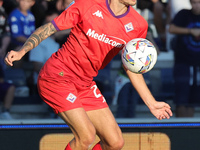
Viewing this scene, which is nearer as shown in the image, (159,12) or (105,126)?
(105,126)

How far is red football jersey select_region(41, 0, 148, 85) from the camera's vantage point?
4.32 meters

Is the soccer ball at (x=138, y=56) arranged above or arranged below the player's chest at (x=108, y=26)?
below

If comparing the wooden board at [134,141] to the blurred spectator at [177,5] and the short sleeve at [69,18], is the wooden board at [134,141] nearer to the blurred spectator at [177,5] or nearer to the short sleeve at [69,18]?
the short sleeve at [69,18]

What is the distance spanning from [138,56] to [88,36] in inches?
21.1

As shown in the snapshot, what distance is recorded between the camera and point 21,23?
6.58m

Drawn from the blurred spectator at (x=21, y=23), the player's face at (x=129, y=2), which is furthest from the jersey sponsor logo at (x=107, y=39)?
the blurred spectator at (x=21, y=23)

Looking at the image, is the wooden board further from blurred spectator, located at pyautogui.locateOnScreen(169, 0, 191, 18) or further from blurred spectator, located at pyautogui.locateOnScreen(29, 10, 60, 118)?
blurred spectator, located at pyautogui.locateOnScreen(169, 0, 191, 18)

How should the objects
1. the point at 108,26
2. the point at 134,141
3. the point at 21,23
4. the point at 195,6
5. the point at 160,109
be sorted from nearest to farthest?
the point at 108,26 < the point at 160,109 < the point at 134,141 < the point at 195,6 < the point at 21,23

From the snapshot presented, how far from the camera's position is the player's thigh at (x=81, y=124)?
13.7ft

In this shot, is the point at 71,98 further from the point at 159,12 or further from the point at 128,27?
the point at 159,12

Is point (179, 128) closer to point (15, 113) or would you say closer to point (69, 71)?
point (69, 71)

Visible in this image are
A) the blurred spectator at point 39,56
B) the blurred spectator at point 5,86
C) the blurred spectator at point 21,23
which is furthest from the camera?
the blurred spectator at point 21,23

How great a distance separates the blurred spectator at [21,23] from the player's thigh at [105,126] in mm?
2289

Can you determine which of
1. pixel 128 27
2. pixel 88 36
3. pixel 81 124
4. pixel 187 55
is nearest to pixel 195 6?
pixel 187 55
